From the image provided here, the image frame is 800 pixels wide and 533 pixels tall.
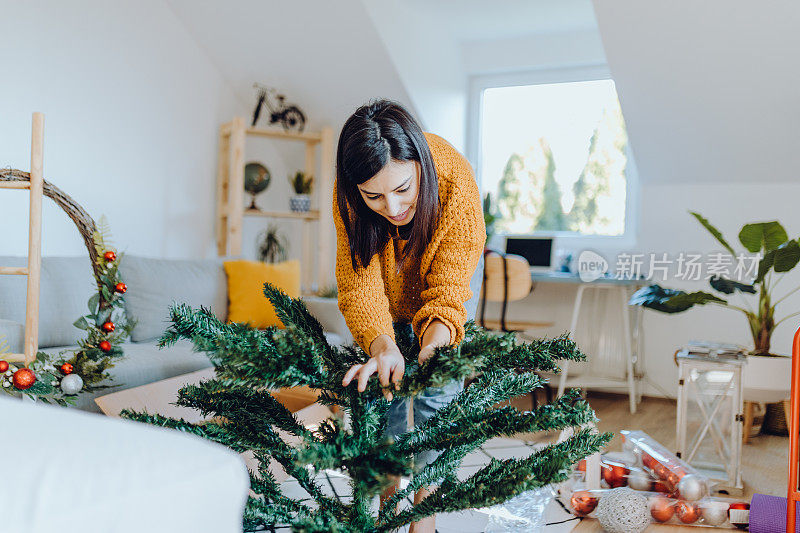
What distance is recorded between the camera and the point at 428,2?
11.4 ft

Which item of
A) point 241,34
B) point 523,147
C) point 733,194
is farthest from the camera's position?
point 523,147

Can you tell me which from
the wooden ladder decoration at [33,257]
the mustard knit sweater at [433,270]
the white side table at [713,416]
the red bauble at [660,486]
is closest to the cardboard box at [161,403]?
the wooden ladder decoration at [33,257]

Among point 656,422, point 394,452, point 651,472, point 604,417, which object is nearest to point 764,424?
point 656,422

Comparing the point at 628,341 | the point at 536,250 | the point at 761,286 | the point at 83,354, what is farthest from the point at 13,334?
the point at 628,341

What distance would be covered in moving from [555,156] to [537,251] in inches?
25.0

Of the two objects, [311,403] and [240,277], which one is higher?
[240,277]

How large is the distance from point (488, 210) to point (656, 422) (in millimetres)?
1311

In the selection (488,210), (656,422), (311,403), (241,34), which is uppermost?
(241,34)

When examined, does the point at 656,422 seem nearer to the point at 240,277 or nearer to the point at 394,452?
the point at 240,277

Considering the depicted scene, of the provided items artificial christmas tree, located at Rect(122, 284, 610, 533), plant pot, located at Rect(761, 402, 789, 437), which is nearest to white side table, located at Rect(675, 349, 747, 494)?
plant pot, located at Rect(761, 402, 789, 437)

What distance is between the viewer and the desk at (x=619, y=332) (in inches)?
132

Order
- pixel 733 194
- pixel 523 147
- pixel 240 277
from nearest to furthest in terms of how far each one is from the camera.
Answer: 1. pixel 240 277
2. pixel 733 194
3. pixel 523 147

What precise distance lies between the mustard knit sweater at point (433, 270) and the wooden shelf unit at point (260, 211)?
8.13 ft

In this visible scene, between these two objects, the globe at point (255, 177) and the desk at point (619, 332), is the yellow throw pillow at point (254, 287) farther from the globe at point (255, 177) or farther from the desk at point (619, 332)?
the desk at point (619, 332)
